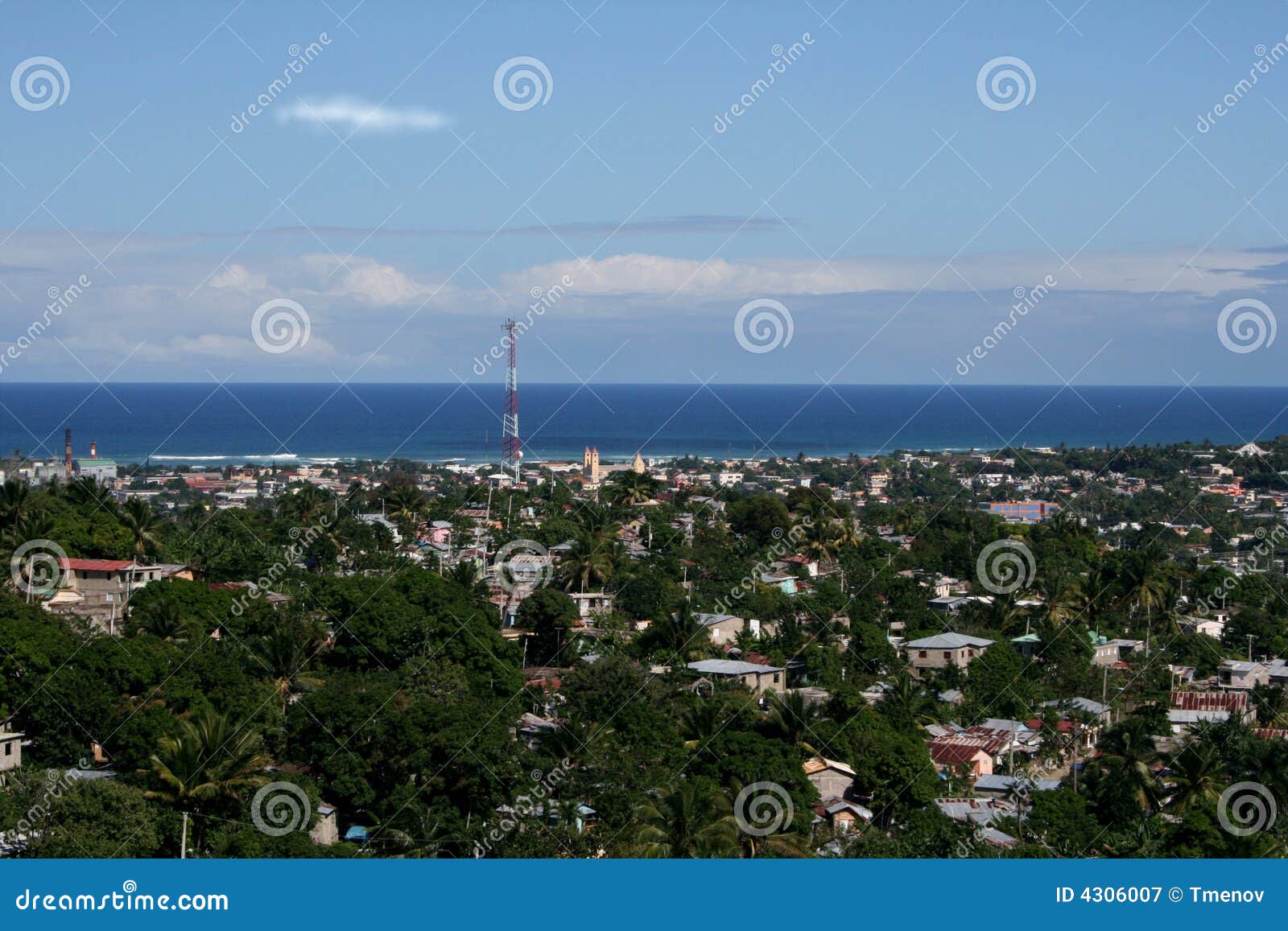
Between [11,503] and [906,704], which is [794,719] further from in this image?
[11,503]

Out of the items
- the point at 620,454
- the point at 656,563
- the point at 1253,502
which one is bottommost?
the point at 656,563

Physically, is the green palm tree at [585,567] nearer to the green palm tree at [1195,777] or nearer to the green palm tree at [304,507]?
the green palm tree at [304,507]

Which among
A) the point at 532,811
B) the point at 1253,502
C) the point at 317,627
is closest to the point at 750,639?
the point at 317,627

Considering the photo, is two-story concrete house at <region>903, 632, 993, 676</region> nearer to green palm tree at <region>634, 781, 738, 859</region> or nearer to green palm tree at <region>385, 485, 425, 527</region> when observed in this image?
green palm tree at <region>634, 781, 738, 859</region>

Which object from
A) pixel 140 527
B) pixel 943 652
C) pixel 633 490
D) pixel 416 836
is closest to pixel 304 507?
pixel 140 527

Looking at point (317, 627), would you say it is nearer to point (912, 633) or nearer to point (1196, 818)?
point (912, 633)

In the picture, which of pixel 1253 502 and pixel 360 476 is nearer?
pixel 1253 502

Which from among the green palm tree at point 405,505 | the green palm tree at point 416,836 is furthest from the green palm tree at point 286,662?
the green palm tree at point 405,505
